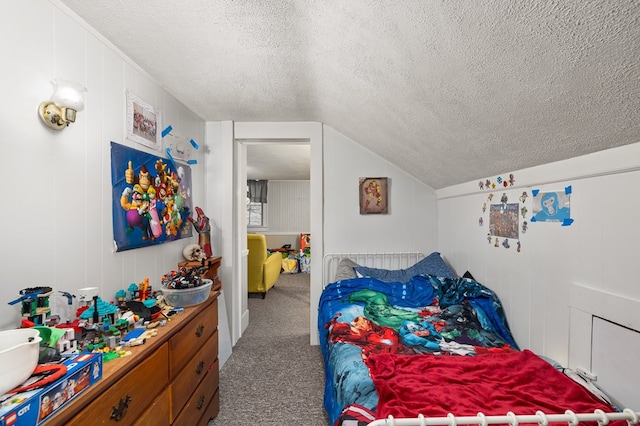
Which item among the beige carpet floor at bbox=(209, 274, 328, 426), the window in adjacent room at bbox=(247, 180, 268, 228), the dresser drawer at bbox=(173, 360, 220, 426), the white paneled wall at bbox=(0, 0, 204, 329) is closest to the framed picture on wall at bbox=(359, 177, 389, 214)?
the beige carpet floor at bbox=(209, 274, 328, 426)

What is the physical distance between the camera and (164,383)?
128 cm

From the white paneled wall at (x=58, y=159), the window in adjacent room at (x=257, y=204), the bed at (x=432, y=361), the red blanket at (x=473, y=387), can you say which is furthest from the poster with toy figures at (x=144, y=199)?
the window in adjacent room at (x=257, y=204)

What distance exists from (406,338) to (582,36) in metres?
1.61

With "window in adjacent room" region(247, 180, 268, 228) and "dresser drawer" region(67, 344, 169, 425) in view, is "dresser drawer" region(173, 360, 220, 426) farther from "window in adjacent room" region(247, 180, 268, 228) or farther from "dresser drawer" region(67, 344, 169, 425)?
"window in adjacent room" region(247, 180, 268, 228)

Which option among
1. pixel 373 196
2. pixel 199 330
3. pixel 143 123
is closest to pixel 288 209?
pixel 373 196

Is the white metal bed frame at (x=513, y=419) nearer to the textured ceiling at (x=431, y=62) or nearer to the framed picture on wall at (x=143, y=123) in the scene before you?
the textured ceiling at (x=431, y=62)

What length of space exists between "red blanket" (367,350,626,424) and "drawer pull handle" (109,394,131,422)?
3.00ft

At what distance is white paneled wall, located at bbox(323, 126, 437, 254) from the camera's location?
10.0 feet

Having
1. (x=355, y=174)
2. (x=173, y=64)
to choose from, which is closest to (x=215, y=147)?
(x=173, y=64)

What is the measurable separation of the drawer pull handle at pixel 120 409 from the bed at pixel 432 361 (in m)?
0.80

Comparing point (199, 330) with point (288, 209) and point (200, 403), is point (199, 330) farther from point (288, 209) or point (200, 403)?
point (288, 209)

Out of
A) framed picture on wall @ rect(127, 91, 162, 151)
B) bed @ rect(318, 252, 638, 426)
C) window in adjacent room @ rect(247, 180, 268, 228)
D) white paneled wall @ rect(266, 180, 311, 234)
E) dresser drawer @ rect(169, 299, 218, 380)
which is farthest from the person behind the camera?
white paneled wall @ rect(266, 180, 311, 234)

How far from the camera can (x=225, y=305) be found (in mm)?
2848

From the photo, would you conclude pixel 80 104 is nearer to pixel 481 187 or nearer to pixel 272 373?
pixel 272 373
